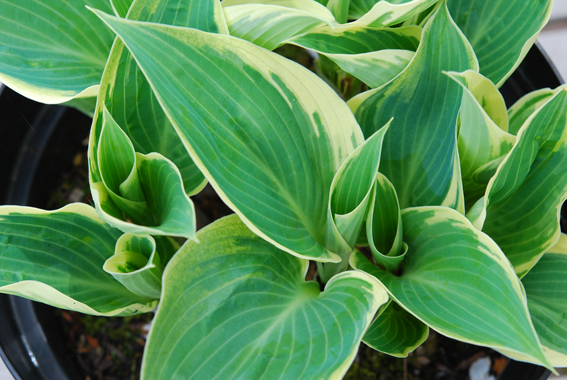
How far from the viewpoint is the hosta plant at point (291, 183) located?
1.16ft

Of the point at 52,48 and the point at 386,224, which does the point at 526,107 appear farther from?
the point at 52,48

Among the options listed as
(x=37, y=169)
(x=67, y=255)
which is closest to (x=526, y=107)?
(x=67, y=255)

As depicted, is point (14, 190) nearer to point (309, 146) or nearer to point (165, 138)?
point (165, 138)

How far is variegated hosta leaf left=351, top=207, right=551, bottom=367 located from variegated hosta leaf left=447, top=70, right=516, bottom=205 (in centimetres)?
8

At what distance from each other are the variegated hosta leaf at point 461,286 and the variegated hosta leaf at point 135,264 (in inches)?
8.1

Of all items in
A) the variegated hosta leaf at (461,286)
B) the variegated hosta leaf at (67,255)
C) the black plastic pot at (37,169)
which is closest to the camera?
the variegated hosta leaf at (461,286)

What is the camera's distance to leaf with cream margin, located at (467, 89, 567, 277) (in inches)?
14.9

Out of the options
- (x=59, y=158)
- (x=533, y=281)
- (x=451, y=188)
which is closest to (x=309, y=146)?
(x=451, y=188)

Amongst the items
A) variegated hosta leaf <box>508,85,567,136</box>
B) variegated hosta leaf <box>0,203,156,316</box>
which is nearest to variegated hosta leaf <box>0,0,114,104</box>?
variegated hosta leaf <box>0,203,156,316</box>

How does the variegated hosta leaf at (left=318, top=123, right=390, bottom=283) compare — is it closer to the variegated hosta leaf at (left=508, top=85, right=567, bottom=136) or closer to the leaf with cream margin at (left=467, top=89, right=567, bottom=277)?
the leaf with cream margin at (left=467, top=89, right=567, bottom=277)

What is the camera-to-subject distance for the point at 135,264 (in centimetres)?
45

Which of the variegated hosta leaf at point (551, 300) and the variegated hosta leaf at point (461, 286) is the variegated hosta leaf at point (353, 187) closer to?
the variegated hosta leaf at point (461, 286)

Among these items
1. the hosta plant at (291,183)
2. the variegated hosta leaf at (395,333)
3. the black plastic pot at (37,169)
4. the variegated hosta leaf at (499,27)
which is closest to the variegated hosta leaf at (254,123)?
the hosta plant at (291,183)

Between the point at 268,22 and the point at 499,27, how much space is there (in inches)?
11.4
